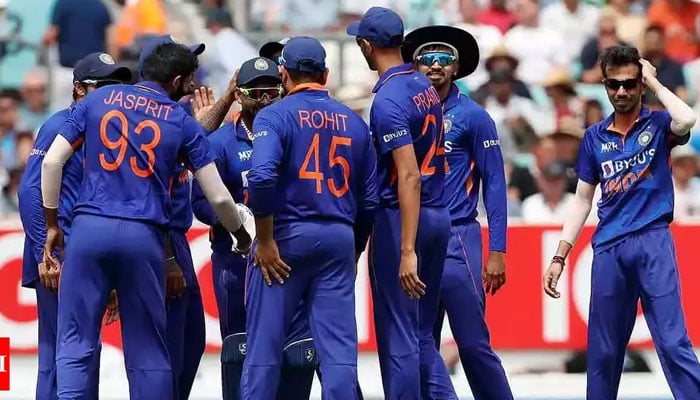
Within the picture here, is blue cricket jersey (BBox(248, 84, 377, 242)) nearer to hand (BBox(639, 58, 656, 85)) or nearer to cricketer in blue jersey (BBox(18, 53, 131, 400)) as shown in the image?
cricketer in blue jersey (BBox(18, 53, 131, 400))

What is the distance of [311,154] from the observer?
25.4ft

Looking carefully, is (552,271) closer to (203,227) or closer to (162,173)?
(162,173)

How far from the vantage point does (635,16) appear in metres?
15.8

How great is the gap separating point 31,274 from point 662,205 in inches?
142

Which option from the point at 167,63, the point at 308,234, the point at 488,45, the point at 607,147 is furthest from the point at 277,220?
the point at 488,45

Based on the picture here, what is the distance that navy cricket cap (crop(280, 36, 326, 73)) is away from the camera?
789cm

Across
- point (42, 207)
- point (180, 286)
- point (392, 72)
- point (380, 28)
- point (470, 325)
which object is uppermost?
point (380, 28)

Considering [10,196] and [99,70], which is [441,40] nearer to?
[99,70]

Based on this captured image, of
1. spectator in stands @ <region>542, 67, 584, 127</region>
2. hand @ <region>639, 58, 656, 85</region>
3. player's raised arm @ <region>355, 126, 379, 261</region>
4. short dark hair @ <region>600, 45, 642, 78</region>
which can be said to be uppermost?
Answer: spectator in stands @ <region>542, 67, 584, 127</region>

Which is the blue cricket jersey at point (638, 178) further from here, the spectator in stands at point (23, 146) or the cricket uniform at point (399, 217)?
the spectator in stands at point (23, 146)

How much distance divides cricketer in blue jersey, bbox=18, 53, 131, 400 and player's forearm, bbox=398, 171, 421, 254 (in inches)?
71.2

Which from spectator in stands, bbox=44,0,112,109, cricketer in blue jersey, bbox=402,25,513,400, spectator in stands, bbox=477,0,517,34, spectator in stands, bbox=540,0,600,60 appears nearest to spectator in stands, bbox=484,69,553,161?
spectator in stands, bbox=477,0,517,34

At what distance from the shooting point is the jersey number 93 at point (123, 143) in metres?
7.88

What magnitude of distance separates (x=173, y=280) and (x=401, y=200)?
1369mm
